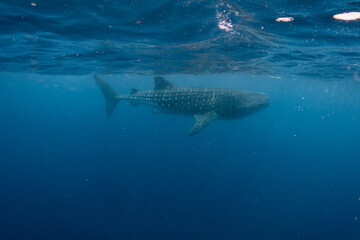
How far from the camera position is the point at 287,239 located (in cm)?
1188

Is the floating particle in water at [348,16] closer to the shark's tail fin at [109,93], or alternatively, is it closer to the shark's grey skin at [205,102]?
the shark's grey skin at [205,102]

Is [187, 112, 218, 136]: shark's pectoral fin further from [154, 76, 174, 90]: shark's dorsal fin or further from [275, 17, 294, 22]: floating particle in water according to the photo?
[275, 17, 294, 22]: floating particle in water

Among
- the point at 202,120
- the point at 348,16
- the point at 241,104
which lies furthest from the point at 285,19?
the point at 202,120

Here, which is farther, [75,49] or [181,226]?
[75,49]

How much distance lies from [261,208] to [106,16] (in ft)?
52.2

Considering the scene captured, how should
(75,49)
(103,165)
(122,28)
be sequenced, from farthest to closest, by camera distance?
(103,165), (75,49), (122,28)

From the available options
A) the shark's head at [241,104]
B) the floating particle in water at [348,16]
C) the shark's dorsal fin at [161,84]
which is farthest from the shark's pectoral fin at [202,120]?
the floating particle in water at [348,16]

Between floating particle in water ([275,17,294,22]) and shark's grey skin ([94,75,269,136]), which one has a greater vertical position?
floating particle in water ([275,17,294,22])

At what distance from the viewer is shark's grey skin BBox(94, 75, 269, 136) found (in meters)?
10.4

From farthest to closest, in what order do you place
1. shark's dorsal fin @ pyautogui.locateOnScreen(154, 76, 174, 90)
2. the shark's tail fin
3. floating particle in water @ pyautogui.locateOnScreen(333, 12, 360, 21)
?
the shark's tail fin, shark's dorsal fin @ pyautogui.locateOnScreen(154, 76, 174, 90), floating particle in water @ pyautogui.locateOnScreen(333, 12, 360, 21)

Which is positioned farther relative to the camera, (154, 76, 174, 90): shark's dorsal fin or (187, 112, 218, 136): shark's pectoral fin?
(154, 76, 174, 90): shark's dorsal fin

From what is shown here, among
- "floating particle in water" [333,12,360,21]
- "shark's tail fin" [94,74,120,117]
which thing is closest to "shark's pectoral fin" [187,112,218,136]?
"floating particle in water" [333,12,360,21]

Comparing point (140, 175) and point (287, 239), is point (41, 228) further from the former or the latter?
point (287, 239)

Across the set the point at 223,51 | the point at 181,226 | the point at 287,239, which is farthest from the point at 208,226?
the point at 223,51
